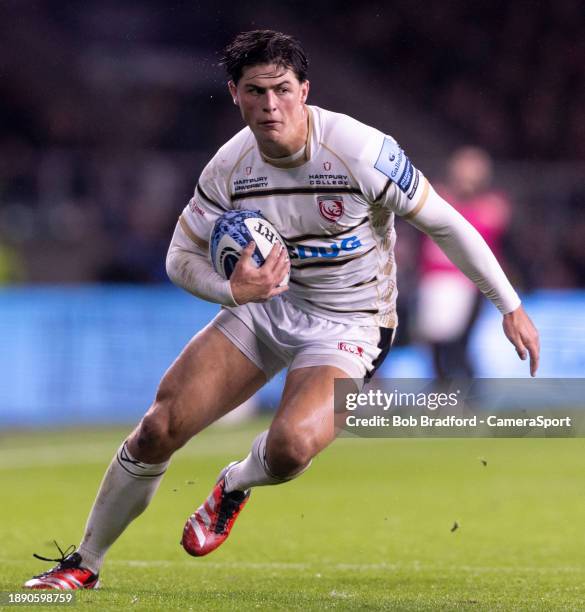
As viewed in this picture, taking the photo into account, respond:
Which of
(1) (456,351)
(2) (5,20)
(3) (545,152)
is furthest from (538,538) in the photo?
(2) (5,20)

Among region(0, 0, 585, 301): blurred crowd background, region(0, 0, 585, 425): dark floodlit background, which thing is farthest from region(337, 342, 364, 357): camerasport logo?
region(0, 0, 585, 301): blurred crowd background

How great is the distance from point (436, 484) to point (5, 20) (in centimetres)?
1215

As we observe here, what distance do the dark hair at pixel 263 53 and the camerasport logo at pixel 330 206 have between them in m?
0.48

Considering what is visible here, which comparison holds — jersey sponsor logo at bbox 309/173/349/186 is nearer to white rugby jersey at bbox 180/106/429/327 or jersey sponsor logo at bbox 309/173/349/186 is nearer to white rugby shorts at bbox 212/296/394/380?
white rugby jersey at bbox 180/106/429/327

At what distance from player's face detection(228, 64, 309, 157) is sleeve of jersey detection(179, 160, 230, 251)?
0.31m

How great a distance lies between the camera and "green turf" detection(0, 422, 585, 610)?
527cm

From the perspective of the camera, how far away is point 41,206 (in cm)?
1495

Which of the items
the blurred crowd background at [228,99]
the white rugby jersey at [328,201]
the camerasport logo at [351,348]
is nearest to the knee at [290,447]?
the camerasport logo at [351,348]

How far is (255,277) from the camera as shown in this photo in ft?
16.2

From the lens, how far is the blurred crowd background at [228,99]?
15281mm

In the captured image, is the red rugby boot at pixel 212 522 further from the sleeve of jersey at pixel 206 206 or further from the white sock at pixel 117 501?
the sleeve of jersey at pixel 206 206

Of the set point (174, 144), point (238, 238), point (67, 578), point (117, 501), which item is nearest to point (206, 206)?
point (238, 238)

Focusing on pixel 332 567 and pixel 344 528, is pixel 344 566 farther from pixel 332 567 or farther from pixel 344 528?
pixel 344 528

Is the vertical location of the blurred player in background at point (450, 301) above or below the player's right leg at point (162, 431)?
above
